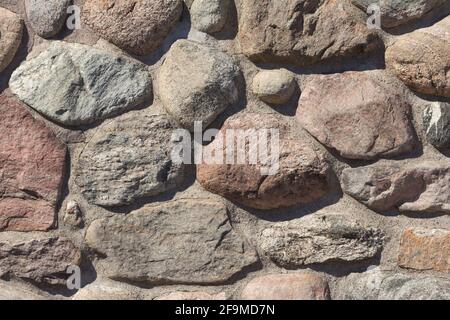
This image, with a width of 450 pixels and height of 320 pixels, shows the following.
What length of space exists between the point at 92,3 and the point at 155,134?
12.6 inches

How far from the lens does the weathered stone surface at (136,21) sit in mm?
1562

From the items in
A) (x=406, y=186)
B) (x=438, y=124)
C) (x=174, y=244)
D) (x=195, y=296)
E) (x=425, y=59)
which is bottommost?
(x=195, y=296)

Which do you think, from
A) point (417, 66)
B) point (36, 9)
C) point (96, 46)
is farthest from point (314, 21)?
point (36, 9)

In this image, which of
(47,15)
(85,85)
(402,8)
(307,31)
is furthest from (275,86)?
(47,15)

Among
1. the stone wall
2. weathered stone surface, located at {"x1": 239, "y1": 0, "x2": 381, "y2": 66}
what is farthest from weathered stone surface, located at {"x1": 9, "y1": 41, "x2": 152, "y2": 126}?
weathered stone surface, located at {"x1": 239, "y1": 0, "x2": 381, "y2": 66}

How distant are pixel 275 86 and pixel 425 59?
12.1 inches

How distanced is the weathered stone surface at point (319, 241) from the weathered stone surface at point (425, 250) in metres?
0.05

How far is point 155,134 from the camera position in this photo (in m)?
1.56

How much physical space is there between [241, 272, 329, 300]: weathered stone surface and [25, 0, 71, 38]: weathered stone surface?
2.30 feet

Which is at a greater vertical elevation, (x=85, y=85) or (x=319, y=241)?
(x=85, y=85)

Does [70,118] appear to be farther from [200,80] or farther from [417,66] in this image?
[417,66]

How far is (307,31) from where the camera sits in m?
1.51

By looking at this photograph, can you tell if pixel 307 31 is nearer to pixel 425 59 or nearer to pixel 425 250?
pixel 425 59

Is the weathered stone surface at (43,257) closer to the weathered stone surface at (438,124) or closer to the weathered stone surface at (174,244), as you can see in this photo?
the weathered stone surface at (174,244)
